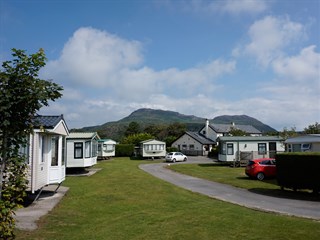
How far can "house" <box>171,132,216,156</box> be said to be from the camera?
61531 mm

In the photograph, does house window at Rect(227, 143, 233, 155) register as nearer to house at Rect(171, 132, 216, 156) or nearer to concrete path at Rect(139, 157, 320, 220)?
concrete path at Rect(139, 157, 320, 220)

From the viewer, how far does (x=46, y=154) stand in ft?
50.6

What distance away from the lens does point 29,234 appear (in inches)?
368

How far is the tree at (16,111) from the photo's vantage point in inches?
252

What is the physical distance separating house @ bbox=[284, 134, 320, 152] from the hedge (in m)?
9.00

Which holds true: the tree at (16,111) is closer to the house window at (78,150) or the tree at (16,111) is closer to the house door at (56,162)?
the house door at (56,162)

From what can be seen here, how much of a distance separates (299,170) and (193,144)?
45913 millimetres

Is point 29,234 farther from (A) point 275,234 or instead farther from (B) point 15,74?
(A) point 275,234

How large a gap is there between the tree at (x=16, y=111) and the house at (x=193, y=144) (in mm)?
55562

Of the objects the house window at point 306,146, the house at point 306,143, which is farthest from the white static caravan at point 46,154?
the house window at point 306,146

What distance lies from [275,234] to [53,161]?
11.3 m

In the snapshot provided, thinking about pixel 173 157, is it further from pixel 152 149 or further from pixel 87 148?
pixel 87 148

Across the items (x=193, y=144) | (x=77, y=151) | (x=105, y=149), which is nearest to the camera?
(x=77, y=151)

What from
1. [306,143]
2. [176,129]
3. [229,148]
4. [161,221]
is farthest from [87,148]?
[176,129]
